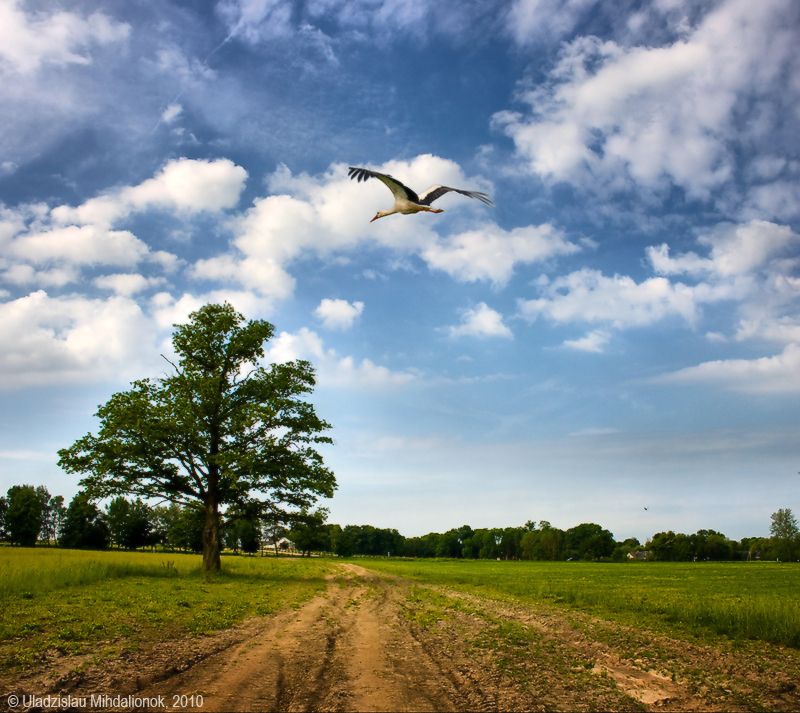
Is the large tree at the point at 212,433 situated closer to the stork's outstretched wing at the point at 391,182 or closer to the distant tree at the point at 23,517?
the stork's outstretched wing at the point at 391,182

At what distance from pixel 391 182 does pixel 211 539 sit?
2329 centimetres

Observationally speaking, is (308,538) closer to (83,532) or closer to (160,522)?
(83,532)

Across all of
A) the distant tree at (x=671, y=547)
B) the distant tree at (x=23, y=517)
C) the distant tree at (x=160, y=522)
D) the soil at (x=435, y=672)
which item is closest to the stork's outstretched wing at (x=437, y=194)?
the soil at (x=435, y=672)

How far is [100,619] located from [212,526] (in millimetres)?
16452

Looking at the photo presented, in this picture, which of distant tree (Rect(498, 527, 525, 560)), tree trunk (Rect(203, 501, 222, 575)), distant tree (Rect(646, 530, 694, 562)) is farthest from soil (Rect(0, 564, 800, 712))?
distant tree (Rect(498, 527, 525, 560))

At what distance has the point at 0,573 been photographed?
60.2ft

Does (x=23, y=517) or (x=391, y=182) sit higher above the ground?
(x=391, y=182)

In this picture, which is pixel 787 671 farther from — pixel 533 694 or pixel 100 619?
pixel 100 619

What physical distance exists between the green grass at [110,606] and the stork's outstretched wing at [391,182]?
31.4 ft

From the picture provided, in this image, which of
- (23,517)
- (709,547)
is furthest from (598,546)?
(23,517)

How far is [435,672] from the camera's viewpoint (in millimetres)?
8367

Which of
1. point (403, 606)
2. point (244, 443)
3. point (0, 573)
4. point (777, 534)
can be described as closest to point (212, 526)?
point (244, 443)

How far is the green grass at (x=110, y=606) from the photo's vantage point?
385 inches

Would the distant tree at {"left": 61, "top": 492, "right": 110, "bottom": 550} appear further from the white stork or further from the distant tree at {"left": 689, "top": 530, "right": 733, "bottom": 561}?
the distant tree at {"left": 689, "top": 530, "right": 733, "bottom": 561}
